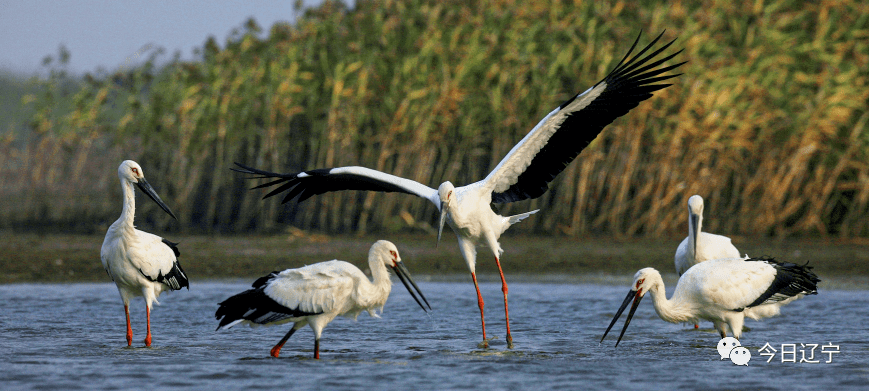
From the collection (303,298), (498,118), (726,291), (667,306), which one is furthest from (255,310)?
(498,118)

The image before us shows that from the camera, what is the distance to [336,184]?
8.77 m

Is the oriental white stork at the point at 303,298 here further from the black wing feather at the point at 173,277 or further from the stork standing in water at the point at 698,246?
the stork standing in water at the point at 698,246

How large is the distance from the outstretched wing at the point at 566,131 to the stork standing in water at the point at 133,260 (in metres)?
2.46

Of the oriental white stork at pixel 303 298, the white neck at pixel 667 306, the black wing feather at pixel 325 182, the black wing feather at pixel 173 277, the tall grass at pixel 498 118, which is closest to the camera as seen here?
the oriental white stork at pixel 303 298

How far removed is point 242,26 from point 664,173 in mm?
6416

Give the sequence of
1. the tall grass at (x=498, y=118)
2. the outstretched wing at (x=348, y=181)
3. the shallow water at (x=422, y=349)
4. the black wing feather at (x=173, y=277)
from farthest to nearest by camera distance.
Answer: the tall grass at (x=498, y=118) < the outstretched wing at (x=348, y=181) < the black wing feather at (x=173, y=277) < the shallow water at (x=422, y=349)

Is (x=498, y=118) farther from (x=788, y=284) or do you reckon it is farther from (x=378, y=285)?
(x=378, y=285)

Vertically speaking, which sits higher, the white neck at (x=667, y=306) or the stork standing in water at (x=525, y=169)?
the stork standing in water at (x=525, y=169)

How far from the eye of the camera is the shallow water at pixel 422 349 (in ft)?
19.8

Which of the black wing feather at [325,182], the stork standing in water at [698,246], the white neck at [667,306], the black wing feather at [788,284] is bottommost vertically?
the white neck at [667,306]

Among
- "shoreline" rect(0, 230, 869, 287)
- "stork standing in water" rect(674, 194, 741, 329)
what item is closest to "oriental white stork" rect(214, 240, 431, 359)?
"stork standing in water" rect(674, 194, 741, 329)

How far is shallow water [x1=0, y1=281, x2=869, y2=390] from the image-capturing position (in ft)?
19.8

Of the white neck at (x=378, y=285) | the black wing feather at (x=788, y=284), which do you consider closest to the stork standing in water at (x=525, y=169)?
the white neck at (x=378, y=285)

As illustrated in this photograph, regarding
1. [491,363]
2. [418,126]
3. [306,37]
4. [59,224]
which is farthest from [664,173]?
[59,224]
